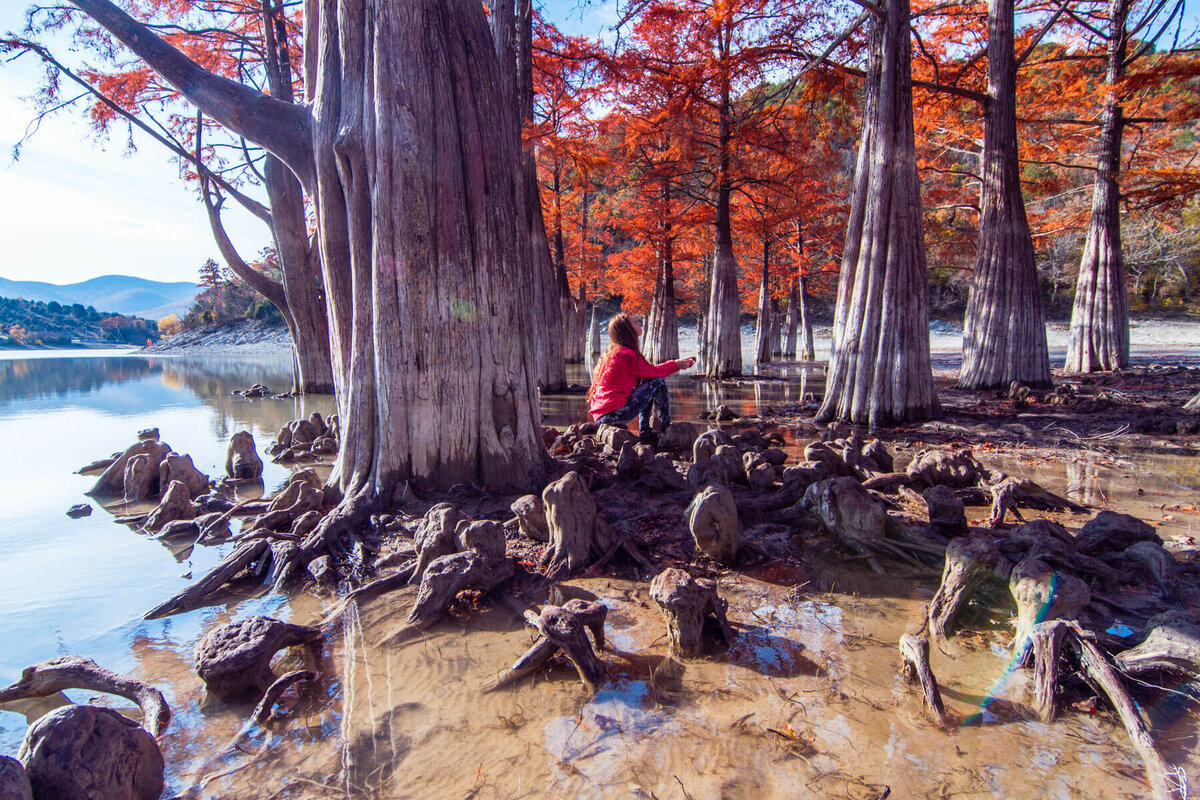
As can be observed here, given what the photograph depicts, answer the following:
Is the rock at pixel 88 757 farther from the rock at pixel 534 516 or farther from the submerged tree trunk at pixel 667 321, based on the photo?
the submerged tree trunk at pixel 667 321

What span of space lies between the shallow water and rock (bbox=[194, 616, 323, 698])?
0.38ft

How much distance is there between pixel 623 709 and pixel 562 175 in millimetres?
22842

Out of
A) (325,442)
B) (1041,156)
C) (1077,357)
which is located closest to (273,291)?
(325,442)

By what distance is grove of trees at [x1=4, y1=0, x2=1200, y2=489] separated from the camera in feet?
13.5

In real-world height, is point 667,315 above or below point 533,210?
below

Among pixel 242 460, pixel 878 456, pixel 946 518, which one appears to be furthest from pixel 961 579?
pixel 242 460

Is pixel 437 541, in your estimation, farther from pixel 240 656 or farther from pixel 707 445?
pixel 707 445

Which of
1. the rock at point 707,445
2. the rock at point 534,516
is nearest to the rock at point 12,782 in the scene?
the rock at point 534,516

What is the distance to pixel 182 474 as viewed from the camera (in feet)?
16.9

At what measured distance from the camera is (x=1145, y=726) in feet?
5.71

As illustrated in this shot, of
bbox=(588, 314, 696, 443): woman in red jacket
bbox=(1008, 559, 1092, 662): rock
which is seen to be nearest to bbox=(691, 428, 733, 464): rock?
bbox=(588, 314, 696, 443): woman in red jacket

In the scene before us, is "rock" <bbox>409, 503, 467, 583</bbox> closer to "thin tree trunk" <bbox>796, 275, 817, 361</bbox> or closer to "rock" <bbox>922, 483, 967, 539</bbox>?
"rock" <bbox>922, 483, 967, 539</bbox>

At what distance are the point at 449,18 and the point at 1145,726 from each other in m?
5.25

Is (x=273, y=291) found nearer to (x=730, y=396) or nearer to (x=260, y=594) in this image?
(x=730, y=396)
